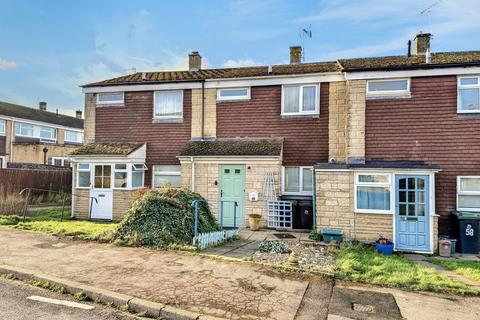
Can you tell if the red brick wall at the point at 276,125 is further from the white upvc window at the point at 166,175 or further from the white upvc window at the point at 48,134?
the white upvc window at the point at 48,134

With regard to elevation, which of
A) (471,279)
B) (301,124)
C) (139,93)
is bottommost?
(471,279)

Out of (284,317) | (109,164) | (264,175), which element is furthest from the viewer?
(109,164)

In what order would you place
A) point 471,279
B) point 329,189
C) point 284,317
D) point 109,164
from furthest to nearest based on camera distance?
point 109,164 < point 329,189 < point 471,279 < point 284,317

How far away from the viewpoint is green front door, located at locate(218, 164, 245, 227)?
1353 cm

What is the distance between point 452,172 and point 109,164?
13.1 metres

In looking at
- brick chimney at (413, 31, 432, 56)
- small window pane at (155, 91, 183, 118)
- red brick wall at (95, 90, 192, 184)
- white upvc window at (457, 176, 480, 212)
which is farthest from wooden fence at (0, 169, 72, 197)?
brick chimney at (413, 31, 432, 56)

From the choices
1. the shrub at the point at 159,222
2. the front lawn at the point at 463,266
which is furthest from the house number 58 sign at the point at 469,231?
the shrub at the point at 159,222

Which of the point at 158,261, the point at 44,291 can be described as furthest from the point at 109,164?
the point at 44,291

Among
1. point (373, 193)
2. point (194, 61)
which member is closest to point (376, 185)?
A: point (373, 193)

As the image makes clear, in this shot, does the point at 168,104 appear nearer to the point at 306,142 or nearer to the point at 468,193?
the point at 306,142

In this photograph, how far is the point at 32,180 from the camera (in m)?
17.4

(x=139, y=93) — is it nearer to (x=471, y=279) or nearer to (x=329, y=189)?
(x=329, y=189)

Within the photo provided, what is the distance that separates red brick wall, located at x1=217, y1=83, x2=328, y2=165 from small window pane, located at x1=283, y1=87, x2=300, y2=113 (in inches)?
10.9

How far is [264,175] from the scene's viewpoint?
13.2 metres
